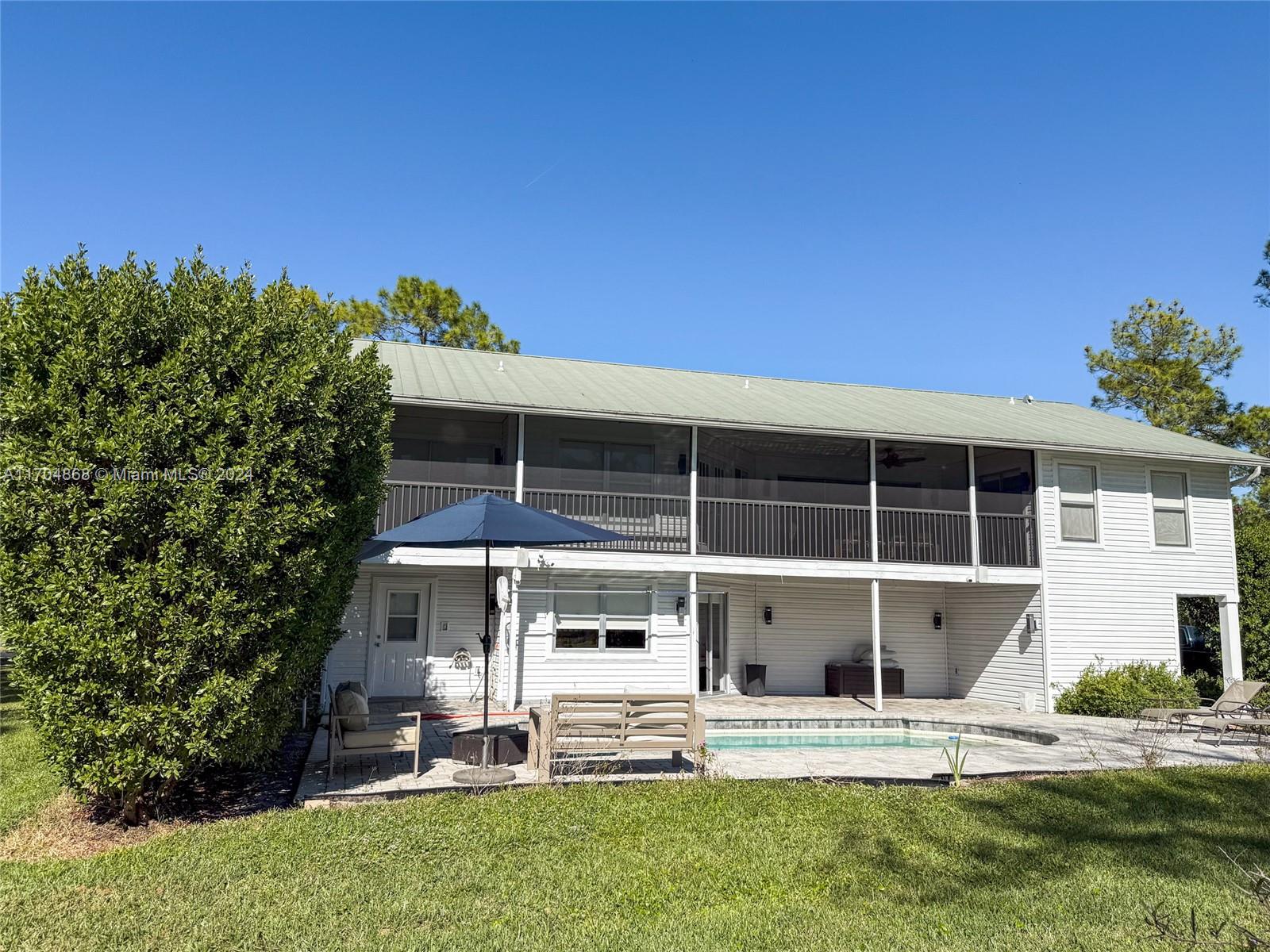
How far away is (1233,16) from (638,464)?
1169 centimetres

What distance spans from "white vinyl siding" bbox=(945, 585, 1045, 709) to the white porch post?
4.08 m

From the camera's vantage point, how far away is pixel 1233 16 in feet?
38.3

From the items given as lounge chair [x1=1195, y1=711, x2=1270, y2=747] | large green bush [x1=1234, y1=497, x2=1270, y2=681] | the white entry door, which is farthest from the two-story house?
lounge chair [x1=1195, y1=711, x2=1270, y2=747]

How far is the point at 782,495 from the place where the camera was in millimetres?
17281

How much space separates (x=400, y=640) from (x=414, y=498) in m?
2.81

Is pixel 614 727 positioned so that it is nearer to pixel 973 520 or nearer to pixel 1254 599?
pixel 973 520

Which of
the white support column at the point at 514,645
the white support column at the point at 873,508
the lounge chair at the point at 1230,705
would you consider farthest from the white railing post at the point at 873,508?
the white support column at the point at 514,645

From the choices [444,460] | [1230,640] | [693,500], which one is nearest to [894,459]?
[693,500]

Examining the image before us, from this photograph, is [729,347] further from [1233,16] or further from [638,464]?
[1233,16]

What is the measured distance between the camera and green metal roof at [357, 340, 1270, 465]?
14.1 metres

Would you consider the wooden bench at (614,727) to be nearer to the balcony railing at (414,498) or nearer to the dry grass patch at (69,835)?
the dry grass patch at (69,835)

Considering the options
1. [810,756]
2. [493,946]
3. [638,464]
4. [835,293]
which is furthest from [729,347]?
[493,946]

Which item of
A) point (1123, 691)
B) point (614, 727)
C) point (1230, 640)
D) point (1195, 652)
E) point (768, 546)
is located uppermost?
point (768, 546)
